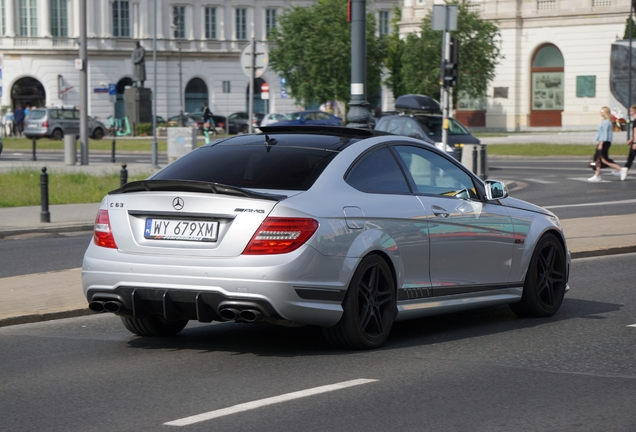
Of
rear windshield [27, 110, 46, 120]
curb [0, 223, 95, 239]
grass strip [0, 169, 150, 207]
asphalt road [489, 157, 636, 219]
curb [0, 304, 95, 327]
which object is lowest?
asphalt road [489, 157, 636, 219]

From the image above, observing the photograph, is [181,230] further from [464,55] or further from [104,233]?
[464,55]

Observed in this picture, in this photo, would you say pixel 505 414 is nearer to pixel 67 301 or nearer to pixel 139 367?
pixel 139 367

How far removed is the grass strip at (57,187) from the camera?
22.1m

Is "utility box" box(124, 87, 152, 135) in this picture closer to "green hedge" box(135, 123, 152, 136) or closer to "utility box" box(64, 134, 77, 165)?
"green hedge" box(135, 123, 152, 136)

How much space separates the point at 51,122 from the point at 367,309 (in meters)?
53.7

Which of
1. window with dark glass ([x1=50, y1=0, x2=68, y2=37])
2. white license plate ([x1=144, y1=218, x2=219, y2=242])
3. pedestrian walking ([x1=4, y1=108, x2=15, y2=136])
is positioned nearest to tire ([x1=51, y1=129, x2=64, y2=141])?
pedestrian walking ([x1=4, y1=108, x2=15, y2=136])

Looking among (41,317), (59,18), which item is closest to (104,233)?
(41,317)

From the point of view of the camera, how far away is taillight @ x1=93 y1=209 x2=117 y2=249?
25.1 feet

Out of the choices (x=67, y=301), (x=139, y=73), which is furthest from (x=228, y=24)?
(x=67, y=301)

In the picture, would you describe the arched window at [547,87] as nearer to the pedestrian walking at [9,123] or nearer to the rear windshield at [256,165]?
the pedestrian walking at [9,123]

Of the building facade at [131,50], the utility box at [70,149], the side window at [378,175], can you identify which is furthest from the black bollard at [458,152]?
the building facade at [131,50]

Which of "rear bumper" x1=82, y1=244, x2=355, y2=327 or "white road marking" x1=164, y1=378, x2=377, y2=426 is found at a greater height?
"rear bumper" x1=82, y1=244, x2=355, y2=327

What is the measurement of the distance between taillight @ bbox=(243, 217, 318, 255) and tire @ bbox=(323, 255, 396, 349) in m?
0.56

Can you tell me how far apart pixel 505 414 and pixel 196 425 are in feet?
5.19
